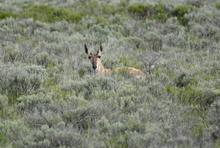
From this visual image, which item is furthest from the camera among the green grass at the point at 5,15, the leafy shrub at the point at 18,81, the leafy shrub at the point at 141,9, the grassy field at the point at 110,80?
the leafy shrub at the point at 141,9

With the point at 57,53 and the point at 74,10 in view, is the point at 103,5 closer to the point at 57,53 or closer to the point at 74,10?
the point at 74,10

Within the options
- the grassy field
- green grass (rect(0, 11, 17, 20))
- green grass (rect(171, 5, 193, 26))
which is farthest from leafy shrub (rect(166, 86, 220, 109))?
green grass (rect(0, 11, 17, 20))

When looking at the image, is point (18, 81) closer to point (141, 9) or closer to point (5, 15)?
point (5, 15)

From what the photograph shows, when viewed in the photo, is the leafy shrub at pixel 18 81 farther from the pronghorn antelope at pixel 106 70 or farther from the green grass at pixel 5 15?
the green grass at pixel 5 15

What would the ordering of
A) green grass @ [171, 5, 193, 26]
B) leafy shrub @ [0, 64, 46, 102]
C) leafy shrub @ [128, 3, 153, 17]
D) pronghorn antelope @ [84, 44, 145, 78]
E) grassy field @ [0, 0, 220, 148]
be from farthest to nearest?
leafy shrub @ [128, 3, 153, 17], green grass @ [171, 5, 193, 26], pronghorn antelope @ [84, 44, 145, 78], leafy shrub @ [0, 64, 46, 102], grassy field @ [0, 0, 220, 148]

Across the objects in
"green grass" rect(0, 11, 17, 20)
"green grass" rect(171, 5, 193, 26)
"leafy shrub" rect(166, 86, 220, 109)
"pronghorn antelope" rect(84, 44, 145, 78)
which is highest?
"green grass" rect(0, 11, 17, 20)

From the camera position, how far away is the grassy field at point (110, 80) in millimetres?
6680

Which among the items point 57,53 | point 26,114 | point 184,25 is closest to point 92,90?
point 26,114

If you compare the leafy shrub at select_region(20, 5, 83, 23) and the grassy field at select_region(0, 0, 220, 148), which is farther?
the leafy shrub at select_region(20, 5, 83, 23)

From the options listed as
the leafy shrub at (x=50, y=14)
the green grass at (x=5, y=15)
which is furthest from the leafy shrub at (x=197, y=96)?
the green grass at (x=5, y=15)

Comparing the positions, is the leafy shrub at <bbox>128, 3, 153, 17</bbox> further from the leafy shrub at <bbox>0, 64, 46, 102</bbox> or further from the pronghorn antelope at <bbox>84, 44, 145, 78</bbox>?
the leafy shrub at <bbox>0, 64, 46, 102</bbox>

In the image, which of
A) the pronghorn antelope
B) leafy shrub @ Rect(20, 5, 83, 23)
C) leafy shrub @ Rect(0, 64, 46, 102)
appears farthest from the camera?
leafy shrub @ Rect(20, 5, 83, 23)

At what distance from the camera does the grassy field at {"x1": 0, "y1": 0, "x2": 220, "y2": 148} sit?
6680 mm

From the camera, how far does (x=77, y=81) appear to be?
30.0ft
